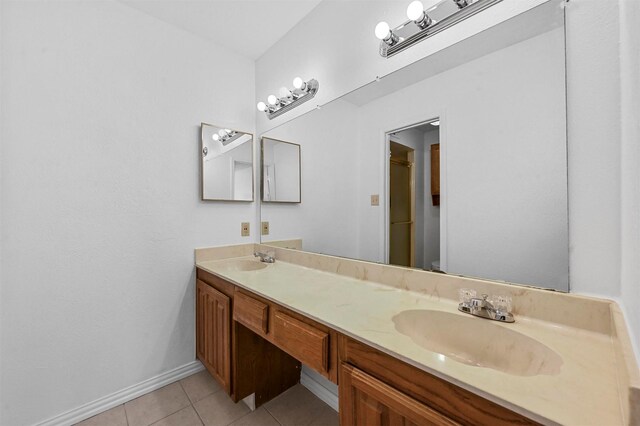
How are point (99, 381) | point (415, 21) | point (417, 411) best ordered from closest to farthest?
point (417, 411), point (415, 21), point (99, 381)

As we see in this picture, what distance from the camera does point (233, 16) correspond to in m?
1.77

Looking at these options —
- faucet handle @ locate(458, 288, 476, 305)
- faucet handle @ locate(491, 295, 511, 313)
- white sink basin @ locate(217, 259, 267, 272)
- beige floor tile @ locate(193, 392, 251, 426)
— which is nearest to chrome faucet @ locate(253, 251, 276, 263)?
white sink basin @ locate(217, 259, 267, 272)

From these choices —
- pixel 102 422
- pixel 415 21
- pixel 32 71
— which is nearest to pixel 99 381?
pixel 102 422

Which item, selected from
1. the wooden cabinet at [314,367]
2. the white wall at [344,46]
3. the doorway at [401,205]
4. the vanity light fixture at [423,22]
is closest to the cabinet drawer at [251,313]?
the wooden cabinet at [314,367]

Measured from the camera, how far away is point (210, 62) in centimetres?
203

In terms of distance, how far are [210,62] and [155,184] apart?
3.45 feet

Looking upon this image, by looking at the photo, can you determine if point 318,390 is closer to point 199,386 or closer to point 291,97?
point 199,386

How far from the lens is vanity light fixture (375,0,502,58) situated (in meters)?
1.03

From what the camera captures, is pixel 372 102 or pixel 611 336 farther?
pixel 372 102

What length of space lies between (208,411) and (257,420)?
31cm

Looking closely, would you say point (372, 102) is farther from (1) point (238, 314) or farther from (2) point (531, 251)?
(1) point (238, 314)

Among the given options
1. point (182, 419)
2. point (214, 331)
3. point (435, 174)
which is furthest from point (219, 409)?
point (435, 174)

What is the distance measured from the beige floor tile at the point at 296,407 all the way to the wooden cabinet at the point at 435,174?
55.4 inches

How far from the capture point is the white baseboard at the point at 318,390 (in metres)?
1.60
